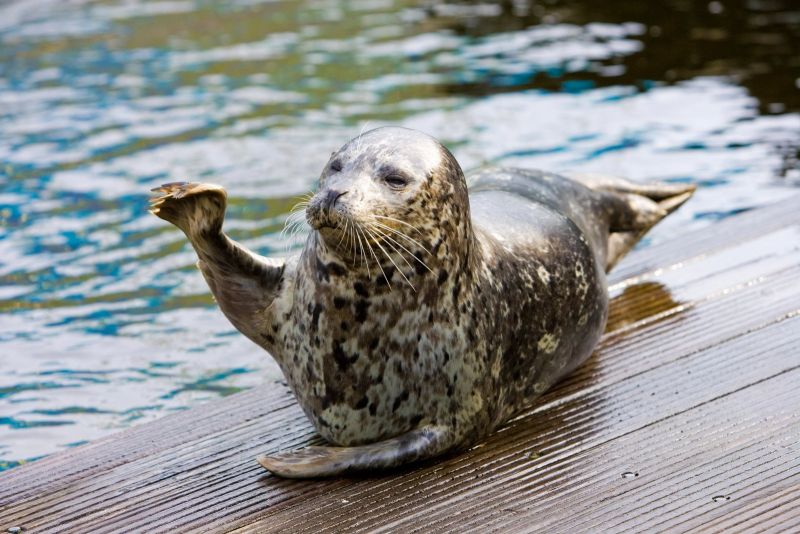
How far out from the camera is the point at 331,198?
3422 mm

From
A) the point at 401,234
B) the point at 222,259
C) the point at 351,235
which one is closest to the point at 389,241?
the point at 401,234

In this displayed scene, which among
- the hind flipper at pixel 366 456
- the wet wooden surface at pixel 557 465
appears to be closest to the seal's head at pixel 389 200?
the hind flipper at pixel 366 456

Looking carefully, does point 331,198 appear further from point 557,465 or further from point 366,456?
point 557,465

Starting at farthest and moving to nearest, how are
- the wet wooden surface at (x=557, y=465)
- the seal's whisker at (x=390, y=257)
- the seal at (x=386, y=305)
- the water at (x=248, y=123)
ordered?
1. the water at (x=248, y=123)
2. the seal at (x=386, y=305)
3. the seal's whisker at (x=390, y=257)
4. the wet wooden surface at (x=557, y=465)

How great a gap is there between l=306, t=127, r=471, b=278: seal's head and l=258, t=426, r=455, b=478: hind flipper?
20.9 inches

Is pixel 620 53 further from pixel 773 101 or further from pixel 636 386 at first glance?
pixel 636 386

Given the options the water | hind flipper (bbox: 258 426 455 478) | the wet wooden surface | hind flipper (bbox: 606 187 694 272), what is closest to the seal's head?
hind flipper (bbox: 258 426 455 478)

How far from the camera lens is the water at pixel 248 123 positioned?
5918 mm

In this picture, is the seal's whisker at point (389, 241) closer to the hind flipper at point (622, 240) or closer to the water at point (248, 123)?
the hind flipper at point (622, 240)

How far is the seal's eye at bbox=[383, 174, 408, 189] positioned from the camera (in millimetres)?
3580

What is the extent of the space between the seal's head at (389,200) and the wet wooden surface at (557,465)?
0.66 metres

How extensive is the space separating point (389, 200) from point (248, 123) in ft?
21.1

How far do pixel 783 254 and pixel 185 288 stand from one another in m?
3.11

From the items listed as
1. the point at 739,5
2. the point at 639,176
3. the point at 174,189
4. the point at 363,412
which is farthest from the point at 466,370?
the point at 739,5
